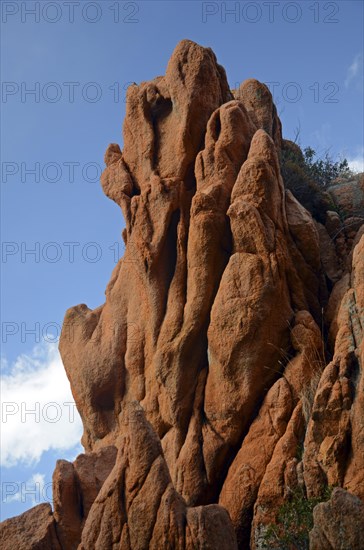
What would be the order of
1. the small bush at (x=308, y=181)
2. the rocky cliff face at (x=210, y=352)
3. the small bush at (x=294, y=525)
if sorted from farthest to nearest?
1. the small bush at (x=308, y=181)
2. the rocky cliff face at (x=210, y=352)
3. the small bush at (x=294, y=525)

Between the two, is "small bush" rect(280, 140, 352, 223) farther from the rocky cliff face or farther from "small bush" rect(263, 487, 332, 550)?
"small bush" rect(263, 487, 332, 550)

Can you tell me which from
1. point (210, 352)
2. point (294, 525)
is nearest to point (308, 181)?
point (210, 352)

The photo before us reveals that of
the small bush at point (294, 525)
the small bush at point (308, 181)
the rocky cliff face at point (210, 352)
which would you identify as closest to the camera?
the small bush at point (294, 525)

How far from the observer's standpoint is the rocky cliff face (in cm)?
1447

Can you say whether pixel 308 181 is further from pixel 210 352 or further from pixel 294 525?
pixel 294 525

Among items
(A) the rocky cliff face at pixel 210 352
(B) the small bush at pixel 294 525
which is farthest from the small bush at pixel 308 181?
(B) the small bush at pixel 294 525

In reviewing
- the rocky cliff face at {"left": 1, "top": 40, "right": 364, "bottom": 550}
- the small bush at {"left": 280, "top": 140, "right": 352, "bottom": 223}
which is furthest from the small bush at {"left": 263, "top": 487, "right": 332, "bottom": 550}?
the small bush at {"left": 280, "top": 140, "right": 352, "bottom": 223}

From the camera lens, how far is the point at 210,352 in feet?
58.5

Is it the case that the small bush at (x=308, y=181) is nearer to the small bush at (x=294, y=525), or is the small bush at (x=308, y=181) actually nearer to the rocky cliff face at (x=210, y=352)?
the rocky cliff face at (x=210, y=352)

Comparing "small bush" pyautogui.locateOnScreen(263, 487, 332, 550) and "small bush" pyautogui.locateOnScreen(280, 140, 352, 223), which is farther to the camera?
"small bush" pyautogui.locateOnScreen(280, 140, 352, 223)

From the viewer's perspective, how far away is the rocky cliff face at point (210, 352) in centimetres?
1447

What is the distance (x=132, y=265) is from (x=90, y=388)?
115 inches

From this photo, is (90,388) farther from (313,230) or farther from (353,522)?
(353,522)

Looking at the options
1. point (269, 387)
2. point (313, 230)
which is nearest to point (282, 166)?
point (313, 230)
